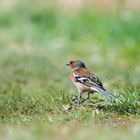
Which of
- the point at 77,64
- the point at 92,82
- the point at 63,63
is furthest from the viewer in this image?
the point at 63,63

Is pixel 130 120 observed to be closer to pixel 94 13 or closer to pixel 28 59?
pixel 28 59

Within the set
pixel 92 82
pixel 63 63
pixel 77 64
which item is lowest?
pixel 92 82

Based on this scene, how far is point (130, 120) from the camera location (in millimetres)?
9789

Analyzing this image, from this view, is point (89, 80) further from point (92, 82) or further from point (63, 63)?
point (63, 63)

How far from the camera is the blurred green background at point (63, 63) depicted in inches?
377

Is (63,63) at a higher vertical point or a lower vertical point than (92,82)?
higher

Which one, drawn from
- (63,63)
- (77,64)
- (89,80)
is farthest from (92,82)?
(63,63)

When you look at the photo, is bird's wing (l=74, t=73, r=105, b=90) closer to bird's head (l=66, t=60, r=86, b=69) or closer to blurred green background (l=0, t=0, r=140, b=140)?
blurred green background (l=0, t=0, r=140, b=140)

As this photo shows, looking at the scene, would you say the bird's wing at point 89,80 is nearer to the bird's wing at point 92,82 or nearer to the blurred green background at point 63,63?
the bird's wing at point 92,82

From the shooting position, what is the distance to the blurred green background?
31.4 ft

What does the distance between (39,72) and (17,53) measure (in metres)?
2.21

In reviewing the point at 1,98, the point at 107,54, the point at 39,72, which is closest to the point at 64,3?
the point at 107,54

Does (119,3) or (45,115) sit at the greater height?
(119,3)

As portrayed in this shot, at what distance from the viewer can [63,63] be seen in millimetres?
17297
